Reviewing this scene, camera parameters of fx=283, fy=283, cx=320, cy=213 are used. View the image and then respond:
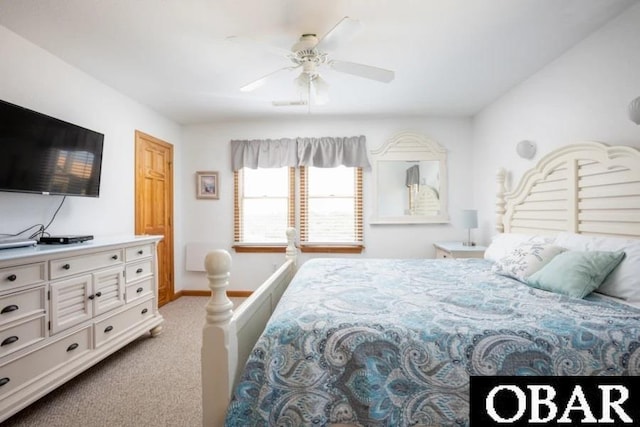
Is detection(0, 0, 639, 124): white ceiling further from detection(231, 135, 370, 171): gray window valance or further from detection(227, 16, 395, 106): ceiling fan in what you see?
detection(231, 135, 370, 171): gray window valance

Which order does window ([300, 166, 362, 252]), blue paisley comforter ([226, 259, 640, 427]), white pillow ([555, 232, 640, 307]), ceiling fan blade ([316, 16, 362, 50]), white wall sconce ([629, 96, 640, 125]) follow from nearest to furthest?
1. blue paisley comforter ([226, 259, 640, 427])
2. white pillow ([555, 232, 640, 307])
3. ceiling fan blade ([316, 16, 362, 50])
4. white wall sconce ([629, 96, 640, 125])
5. window ([300, 166, 362, 252])

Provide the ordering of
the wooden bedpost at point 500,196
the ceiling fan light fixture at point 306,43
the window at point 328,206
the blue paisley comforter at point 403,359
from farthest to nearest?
the window at point 328,206, the wooden bedpost at point 500,196, the ceiling fan light fixture at point 306,43, the blue paisley comforter at point 403,359

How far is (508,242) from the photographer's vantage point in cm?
243

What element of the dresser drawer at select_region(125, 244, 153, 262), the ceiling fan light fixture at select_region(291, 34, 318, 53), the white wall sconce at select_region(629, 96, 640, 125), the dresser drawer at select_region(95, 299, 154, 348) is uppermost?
the ceiling fan light fixture at select_region(291, 34, 318, 53)

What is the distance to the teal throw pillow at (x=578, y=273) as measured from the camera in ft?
4.87

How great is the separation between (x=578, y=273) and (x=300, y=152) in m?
3.16

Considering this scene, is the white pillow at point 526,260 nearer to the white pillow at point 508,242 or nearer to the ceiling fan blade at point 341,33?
the white pillow at point 508,242

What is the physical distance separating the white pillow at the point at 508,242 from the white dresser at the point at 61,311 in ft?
9.99

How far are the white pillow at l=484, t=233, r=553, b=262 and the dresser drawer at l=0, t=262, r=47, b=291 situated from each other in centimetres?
310

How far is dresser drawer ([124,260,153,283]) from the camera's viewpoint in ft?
7.98

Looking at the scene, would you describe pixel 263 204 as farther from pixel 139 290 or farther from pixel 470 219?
pixel 470 219

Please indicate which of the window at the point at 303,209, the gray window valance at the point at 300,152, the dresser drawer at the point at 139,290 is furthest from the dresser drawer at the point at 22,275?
the gray window valance at the point at 300,152

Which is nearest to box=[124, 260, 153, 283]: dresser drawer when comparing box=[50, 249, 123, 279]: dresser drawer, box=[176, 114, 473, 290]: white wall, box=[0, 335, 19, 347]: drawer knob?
box=[50, 249, 123, 279]: dresser drawer

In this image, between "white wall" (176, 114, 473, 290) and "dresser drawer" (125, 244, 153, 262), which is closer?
"dresser drawer" (125, 244, 153, 262)
